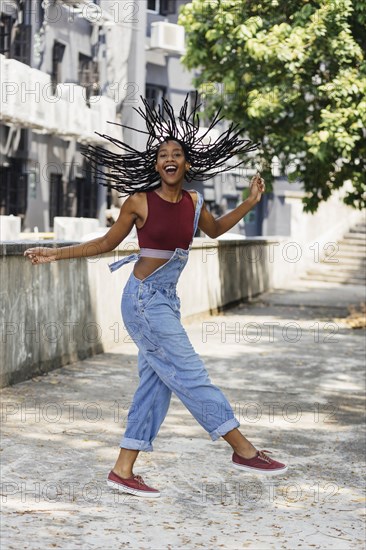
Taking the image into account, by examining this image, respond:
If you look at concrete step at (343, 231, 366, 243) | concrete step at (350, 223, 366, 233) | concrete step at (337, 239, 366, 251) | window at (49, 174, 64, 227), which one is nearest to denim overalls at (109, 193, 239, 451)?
window at (49, 174, 64, 227)

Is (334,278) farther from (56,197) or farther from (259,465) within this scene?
(259,465)

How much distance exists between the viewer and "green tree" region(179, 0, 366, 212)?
18.0 m

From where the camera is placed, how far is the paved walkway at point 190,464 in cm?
619

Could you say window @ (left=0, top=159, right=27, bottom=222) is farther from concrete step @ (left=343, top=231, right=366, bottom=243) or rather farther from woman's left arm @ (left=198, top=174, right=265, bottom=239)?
woman's left arm @ (left=198, top=174, right=265, bottom=239)

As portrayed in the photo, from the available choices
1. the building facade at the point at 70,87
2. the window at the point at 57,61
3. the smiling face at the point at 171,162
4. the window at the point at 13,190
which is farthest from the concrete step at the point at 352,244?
the smiling face at the point at 171,162

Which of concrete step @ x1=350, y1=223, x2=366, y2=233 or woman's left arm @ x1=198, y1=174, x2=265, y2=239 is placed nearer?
woman's left arm @ x1=198, y1=174, x2=265, y2=239

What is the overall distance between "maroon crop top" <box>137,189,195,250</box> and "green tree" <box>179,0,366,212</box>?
39.8 feet

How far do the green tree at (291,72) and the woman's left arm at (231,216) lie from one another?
38.6 ft

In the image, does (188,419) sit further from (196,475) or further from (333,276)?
(333,276)

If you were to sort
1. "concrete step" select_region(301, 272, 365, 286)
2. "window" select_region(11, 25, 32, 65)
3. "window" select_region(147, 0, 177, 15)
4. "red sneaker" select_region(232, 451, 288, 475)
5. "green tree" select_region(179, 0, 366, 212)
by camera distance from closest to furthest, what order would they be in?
1. "red sneaker" select_region(232, 451, 288, 475)
2. "green tree" select_region(179, 0, 366, 212)
3. "window" select_region(11, 25, 32, 65)
4. "concrete step" select_region(301, 272, 365, 286)
5. "window" select_region(147, 0, 177, 15)

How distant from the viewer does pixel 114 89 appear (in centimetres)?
3488

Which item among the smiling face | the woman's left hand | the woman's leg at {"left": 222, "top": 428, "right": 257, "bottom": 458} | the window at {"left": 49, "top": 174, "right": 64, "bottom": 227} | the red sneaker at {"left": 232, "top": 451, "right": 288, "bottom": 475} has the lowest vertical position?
the red sneaker at {"left": 232, "top": 451, "right": 288, "bottom": 475}

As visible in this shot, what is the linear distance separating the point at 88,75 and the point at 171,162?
92.9 ft

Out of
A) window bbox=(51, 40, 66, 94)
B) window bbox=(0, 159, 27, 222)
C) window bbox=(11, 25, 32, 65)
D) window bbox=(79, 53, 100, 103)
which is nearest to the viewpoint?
window bbox=(0, 159, 27, 222)
